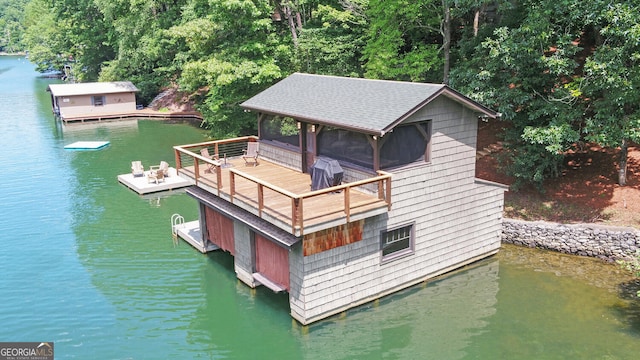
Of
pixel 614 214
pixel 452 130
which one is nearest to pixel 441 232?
pixel 452 130

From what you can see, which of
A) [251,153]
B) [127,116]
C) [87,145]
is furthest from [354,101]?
[127,116]

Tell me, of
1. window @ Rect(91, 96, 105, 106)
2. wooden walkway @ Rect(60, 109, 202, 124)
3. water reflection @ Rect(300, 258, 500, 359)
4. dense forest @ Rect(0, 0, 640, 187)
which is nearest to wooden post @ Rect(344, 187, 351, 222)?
water reflection @ Rect(300, 258, 500, 359)

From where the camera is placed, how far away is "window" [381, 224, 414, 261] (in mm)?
13738

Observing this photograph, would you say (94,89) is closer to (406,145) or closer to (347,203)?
(406,145)

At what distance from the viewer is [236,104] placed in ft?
95.2

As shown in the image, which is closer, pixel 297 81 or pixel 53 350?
pixel 53 350

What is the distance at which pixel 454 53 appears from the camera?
986 inches

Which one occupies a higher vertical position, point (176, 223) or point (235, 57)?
point (235, 57)

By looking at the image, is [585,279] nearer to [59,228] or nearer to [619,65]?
[619,65]

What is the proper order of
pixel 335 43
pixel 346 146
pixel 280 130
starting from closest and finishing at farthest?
1. pixel 346 146
2. pixel 280 130
3. pixel 335 43

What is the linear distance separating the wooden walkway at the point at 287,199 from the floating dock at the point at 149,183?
7888 millimetres

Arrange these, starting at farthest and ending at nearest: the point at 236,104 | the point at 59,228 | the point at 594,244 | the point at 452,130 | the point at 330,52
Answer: the point at 236,104 → the point at 330,52 → the point at 59,228 → the point at 594,244 → the point at 452,130

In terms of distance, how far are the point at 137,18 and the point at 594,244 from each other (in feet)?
123

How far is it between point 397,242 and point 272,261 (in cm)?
332
